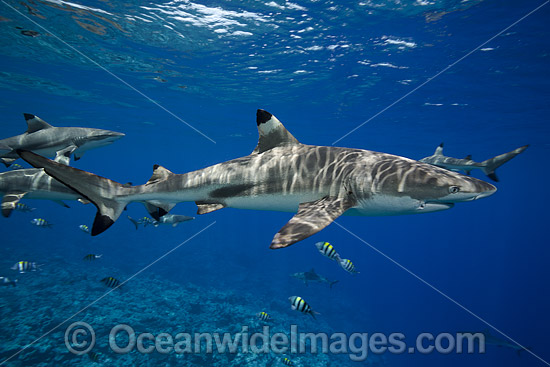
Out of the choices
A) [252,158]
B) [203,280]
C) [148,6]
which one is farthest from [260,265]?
[252,158]

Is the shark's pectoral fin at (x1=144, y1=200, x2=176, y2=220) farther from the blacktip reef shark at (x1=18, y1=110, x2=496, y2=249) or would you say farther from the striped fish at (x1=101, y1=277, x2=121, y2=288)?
the striped fish at (x1=101, y1=277, x2=121, y2=288)

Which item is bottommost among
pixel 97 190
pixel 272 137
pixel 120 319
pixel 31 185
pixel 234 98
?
pixel 120 319

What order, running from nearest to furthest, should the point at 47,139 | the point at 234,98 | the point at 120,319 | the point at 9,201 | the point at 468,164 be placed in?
the point at 9,201
the point at 47,139
the point at 468,164
the point at 120,319
the point at 234,98

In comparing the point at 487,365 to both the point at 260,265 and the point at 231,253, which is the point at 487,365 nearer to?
the point at 260,265

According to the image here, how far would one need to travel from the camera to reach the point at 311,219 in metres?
3.36

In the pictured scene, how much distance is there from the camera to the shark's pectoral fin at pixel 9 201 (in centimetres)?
568

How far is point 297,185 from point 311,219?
1119mm

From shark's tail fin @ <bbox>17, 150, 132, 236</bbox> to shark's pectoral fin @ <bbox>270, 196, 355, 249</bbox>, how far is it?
285 cm

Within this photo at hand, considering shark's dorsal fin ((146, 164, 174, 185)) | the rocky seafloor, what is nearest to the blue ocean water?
the rocky seafloor

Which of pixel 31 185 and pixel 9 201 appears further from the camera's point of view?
pixel 31 185

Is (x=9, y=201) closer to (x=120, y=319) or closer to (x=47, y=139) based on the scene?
(x=47, y=139)

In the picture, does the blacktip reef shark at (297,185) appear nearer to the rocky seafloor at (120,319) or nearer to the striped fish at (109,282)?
the striped fish at (109,282)

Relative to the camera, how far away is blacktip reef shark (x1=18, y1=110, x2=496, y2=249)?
3.56m

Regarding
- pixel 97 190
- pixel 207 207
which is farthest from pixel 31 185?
pixel 207 207
